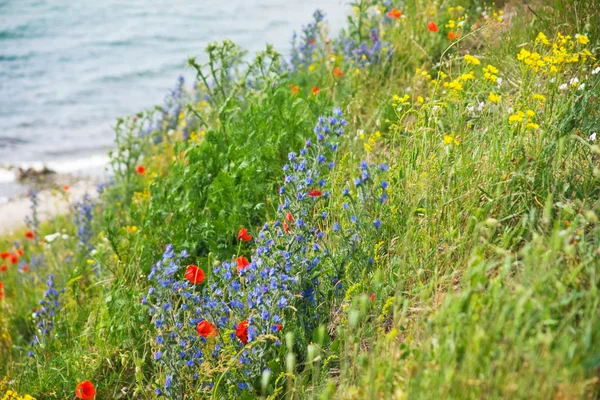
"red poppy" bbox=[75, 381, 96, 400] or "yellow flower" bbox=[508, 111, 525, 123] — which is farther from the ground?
"yellow flower" bbox=[508, 111, 525, 123]

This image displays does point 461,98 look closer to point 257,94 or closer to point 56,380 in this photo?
point 257,94

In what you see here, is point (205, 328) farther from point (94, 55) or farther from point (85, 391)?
point (94, 55)

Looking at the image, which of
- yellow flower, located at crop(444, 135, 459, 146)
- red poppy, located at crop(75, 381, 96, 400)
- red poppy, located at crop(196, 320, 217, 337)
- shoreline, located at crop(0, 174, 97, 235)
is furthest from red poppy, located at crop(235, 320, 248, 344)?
shoreline, located at crop(0, 174, 97, 235)

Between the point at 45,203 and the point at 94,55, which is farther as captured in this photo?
the point at 94,55

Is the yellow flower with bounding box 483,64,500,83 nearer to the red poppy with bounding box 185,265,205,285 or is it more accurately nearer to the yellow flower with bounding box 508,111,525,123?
the yellow flower with bounding box 508,111,525,123

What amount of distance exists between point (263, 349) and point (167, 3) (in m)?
13.5

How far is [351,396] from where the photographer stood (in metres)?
2.10

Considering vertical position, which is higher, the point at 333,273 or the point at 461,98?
the point at 461,98

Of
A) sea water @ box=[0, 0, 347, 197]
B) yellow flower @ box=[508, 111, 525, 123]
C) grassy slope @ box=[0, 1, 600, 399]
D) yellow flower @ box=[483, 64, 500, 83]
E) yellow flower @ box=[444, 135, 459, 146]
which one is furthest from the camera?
sea water @ box=[0, 0, 347, 197]

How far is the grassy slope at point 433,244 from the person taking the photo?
1.83m

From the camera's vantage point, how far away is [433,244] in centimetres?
270

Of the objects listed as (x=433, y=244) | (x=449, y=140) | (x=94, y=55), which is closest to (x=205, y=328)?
(x=433, y=244)

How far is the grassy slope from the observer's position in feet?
6.01

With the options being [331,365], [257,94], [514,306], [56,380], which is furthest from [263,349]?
[257,94]
